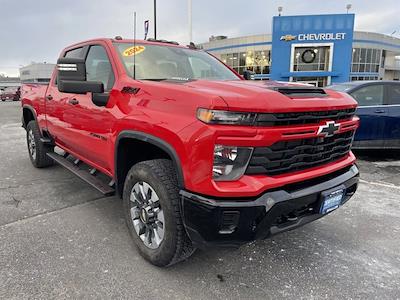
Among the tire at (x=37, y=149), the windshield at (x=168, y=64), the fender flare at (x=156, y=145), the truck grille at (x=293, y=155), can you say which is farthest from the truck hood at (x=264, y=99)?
the tire at (x=37, y=149)

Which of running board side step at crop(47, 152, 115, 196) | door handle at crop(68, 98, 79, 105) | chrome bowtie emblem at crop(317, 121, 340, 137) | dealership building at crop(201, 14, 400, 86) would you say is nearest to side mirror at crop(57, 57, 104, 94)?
door handle at crop(68, 98, 79, 105)

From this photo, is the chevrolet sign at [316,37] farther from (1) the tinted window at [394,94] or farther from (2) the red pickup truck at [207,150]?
(2) the red pickup truck at [207,150]

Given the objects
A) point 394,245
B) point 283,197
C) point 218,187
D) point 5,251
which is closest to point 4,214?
point 5,251

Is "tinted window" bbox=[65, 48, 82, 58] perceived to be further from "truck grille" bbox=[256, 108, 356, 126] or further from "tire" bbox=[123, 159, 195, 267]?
"truck grille" bbox=[256, 108, 356, 126]

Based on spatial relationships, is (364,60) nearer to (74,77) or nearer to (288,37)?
(288,37)

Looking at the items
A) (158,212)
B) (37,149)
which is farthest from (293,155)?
(37,149)

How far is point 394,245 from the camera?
10.9ft

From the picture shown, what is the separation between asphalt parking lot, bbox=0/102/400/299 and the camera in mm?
2566

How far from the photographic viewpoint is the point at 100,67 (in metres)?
3.65

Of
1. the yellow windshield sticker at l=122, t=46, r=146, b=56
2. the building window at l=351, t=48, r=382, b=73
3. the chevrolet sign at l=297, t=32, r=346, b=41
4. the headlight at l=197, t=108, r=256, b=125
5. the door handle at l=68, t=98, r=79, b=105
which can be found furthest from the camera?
the building window at l=351, t=48, r=382, b=73

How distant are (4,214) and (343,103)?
12.3 ft

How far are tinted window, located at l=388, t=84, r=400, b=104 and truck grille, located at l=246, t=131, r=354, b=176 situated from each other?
443cm

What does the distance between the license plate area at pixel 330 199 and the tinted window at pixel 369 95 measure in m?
4.36

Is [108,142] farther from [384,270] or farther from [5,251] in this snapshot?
[384,270]
